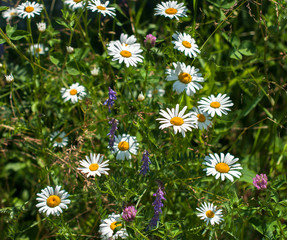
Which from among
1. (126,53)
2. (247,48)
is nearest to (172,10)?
(126,53)

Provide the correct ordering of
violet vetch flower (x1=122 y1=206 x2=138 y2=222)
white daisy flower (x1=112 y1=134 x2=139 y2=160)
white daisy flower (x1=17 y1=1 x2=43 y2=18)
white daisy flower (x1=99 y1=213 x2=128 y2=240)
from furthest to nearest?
white daisy flower (x1=17 y1=1 x2=43 y2=18)
white daisy flower (x1=112 y1=134 x2=139 y2=160)
white daisy flower (x1=99 y1=213 x2=128 y2=240)
violet vetch flower (x1=122 y1=206 x2=138 y2=222)

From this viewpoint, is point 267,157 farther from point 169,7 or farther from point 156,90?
point 169,7

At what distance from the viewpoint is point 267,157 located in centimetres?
234

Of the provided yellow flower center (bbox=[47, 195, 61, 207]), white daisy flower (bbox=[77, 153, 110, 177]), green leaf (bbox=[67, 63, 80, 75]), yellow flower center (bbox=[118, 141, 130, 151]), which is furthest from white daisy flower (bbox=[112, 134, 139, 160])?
green leaf (bbox=[67, 63, 80, 75])

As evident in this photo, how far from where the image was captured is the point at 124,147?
1.81 meters

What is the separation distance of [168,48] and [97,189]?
0.85 meters

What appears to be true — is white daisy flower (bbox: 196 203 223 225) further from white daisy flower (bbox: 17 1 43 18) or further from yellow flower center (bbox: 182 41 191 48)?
A: white daisy flower (bbox: 17 1 43 18)

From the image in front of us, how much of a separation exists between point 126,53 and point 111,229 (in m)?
0.92

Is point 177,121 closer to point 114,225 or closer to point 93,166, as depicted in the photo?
point 93,166

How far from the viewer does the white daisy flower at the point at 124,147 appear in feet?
5.92

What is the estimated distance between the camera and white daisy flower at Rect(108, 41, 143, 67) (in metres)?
1.85

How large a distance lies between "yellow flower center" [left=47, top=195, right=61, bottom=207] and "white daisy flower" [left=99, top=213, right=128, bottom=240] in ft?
0.76

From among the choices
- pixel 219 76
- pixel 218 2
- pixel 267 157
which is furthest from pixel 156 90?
pixel 267 157

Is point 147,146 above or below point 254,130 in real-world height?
below
